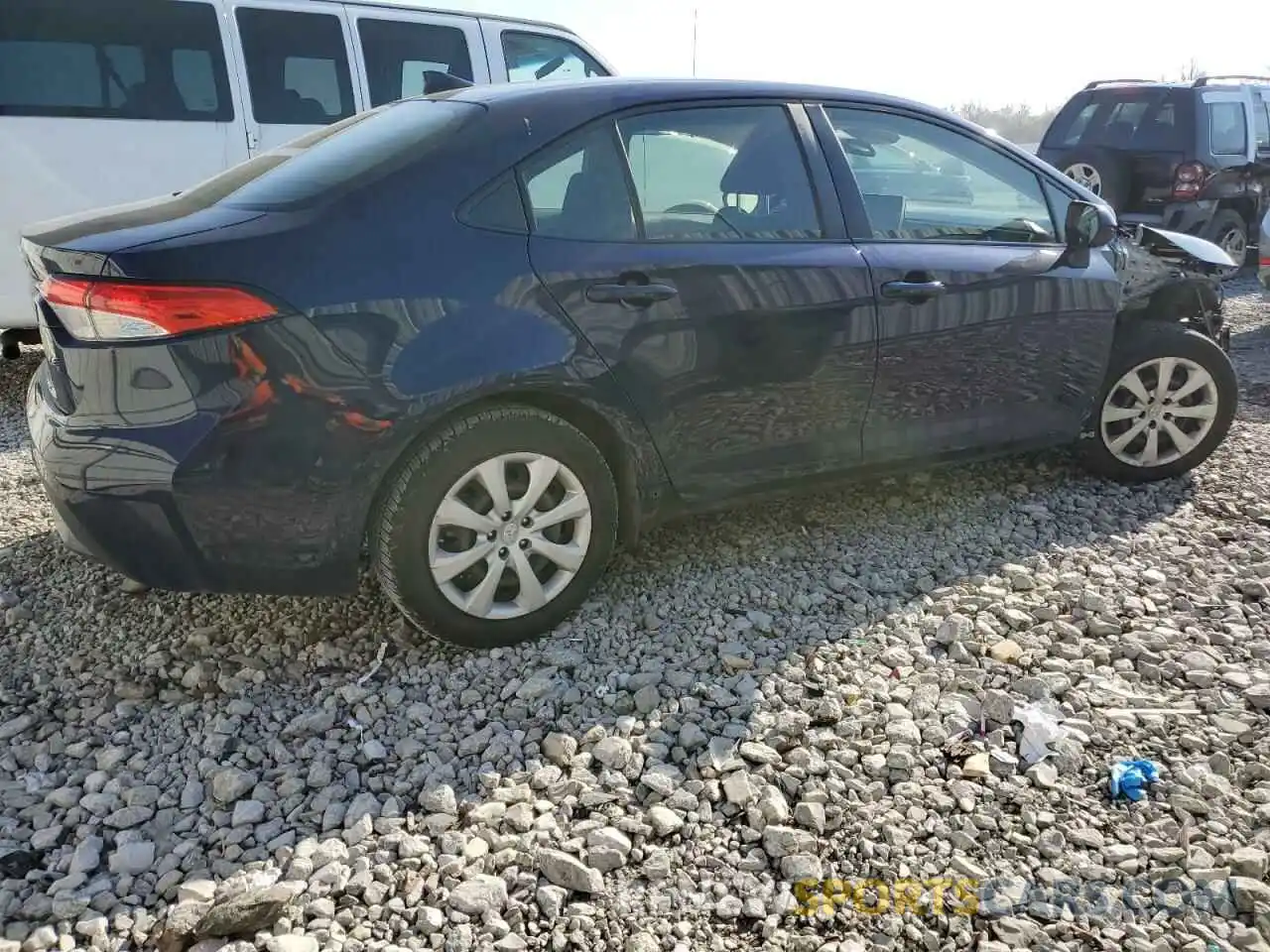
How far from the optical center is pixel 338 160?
3098mm

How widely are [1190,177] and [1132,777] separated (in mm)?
9062

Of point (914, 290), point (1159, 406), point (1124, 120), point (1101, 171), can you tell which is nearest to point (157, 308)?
point (914, 290)

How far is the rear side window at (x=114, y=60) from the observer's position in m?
5.90

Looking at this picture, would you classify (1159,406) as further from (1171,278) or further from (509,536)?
(509,536)

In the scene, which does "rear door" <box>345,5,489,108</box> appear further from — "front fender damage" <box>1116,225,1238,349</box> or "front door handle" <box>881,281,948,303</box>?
"front fender damage" <box>1116,225,1238,349</box>

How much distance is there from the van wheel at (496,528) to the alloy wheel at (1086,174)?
8489 mm

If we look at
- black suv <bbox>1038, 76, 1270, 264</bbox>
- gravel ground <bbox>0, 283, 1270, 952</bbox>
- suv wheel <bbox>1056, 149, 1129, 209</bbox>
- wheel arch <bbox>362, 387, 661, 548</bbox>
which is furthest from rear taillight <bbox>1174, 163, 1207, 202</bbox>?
wheel arch <bbox>362, 387, 661, 548</bbox>

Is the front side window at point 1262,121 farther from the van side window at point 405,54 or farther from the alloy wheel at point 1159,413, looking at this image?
the van side window at point 405,54

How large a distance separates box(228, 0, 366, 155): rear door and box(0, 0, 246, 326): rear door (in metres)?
0.12

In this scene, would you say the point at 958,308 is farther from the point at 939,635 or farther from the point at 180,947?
the point at 180,947

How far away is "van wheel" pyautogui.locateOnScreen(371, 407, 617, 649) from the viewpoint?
2.97 m

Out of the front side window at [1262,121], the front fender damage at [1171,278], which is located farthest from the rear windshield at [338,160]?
the front side window at [1262,121]

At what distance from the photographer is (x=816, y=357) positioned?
354cm

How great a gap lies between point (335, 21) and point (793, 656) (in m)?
5.54
